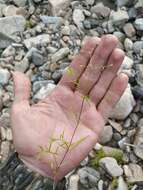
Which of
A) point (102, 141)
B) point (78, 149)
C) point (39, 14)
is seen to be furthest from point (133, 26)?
point (78, 149)

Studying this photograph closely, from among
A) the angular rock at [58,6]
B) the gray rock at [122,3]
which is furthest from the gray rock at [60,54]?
the gray rock at [122,3]

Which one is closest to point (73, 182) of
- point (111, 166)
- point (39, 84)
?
point (111, 166)

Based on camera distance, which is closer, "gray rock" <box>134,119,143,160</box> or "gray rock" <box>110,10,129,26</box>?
"gray rock" <box>134,119,143,160</box>

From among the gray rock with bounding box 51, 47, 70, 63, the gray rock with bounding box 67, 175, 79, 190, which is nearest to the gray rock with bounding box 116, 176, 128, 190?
the gray rock with bounding box 67, 175, 79, 190

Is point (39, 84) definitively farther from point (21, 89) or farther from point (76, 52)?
point (21, 89)

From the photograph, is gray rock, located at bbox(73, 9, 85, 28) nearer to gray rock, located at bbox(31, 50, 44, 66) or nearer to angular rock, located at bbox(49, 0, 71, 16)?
angular rock, located at bbox(49, 0, 71, 16)
